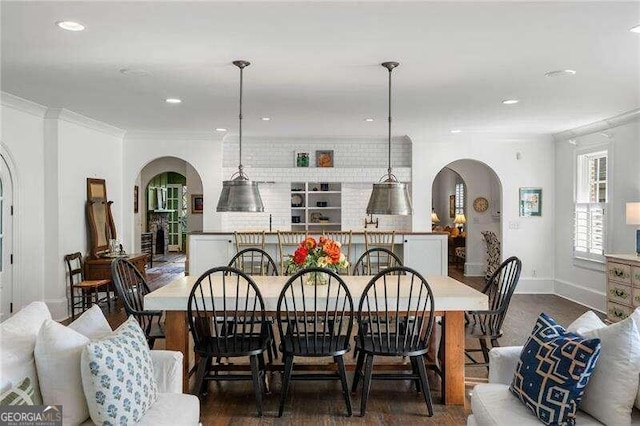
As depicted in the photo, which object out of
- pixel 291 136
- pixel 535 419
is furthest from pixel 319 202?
pixel 535 419

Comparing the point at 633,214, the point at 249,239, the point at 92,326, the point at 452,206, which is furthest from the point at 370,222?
the point at 92,326

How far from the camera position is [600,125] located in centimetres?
688

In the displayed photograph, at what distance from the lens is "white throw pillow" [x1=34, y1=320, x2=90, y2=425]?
85.0 inches

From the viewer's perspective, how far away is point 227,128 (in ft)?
25.5

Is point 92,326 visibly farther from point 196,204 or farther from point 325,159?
point 196,204

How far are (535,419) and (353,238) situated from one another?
4445mm

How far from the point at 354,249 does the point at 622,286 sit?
3.04 m

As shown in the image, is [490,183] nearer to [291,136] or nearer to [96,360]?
[291,136]

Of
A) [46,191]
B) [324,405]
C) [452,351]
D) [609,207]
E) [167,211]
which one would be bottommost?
[324,405]

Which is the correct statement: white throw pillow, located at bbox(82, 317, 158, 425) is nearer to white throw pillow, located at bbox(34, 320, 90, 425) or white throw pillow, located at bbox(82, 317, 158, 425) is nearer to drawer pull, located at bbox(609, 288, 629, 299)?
white throw pillow, located at bbox(34, 320, 90, 425)

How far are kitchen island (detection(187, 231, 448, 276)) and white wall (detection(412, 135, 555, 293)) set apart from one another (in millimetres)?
1756

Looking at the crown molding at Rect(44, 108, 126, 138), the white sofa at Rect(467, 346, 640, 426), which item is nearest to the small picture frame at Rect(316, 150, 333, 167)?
the crown molding at Rect(44, 108, 126, 138)

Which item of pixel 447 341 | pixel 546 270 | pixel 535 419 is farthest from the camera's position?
pixel 546 270

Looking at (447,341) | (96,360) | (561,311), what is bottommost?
(561,311)
